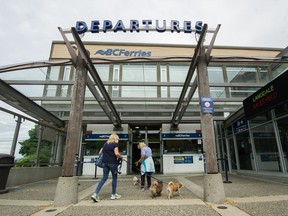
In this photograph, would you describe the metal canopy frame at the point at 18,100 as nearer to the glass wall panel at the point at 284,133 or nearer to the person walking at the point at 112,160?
the person walking at the point at 112,160

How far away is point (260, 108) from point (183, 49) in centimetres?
670

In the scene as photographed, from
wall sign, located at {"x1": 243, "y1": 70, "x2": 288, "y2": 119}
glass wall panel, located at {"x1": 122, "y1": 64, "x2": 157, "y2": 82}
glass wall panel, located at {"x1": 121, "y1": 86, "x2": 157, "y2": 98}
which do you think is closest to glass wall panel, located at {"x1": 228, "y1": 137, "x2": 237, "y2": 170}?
wall sign, located at {"x1": 243, "y1": 70, "x2": 288, "y2": 119}

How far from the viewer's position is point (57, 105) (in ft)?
32.3

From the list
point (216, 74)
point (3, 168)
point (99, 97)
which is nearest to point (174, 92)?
point (216, 74)

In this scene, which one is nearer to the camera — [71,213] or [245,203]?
[71,213]

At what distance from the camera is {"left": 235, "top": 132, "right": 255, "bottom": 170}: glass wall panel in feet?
29.1

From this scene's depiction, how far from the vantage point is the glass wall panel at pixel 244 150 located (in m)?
8.87

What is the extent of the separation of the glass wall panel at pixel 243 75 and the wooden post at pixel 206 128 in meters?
4.56

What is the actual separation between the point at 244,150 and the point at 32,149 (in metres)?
10.7

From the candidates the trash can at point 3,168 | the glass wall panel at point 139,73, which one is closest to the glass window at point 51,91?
the glass wall panel at point 139,73

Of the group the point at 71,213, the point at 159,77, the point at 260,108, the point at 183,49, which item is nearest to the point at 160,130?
the point at 159,77

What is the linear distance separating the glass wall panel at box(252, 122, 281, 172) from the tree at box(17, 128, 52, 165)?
409 inches

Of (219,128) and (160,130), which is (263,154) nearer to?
(219,128)

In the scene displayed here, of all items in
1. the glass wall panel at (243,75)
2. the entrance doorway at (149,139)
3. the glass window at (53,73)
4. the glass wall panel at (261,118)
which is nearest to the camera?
the glass wall panel at (261,118)
